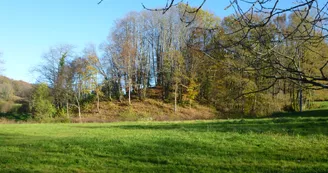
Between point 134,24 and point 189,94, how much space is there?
11856 mm

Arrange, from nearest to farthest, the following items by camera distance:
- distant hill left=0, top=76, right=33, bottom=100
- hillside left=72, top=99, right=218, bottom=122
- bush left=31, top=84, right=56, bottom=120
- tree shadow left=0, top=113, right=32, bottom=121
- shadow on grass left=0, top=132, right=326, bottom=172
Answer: shadow on grass left=0, top=132, right=326, bottom=172 < bush left=31, top=84, right=56, bottom=120 < hillside left=72, top=99, right=218, bottom=122 < tree shadow left=0, top=113, right=32, bottom=121 < distant hill left=0, top=76, right=33, bottom=100

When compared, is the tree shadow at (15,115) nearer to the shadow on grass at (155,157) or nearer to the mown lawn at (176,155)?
the mown lawn at (176,155)

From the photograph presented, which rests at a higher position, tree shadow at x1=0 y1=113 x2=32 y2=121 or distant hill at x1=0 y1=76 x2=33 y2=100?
distant hill at x1=0 y1=76 x2=33 y2=100

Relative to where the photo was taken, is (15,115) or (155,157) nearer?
(155,157)

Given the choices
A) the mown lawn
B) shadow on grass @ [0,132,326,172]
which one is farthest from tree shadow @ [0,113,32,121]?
shadow on grass @ [0,132,326,172]

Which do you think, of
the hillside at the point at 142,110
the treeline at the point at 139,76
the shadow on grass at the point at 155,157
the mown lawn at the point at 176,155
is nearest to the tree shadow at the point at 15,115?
the treeline at the point at 139,76

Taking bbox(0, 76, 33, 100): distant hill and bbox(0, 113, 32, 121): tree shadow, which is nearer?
bbox(0, 113, 32, 121): tree shadow

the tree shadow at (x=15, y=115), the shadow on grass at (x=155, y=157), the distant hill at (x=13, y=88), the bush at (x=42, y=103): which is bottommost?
the tree shadow at (x=15, y=115)

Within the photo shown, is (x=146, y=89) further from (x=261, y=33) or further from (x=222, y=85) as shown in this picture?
(x=261, y=33)

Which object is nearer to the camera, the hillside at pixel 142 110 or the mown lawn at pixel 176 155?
the mown lawn at pixel 176 155

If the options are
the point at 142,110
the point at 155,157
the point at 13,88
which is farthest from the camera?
the point at 13,88

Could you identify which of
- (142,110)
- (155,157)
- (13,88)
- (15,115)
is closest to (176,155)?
(155,157)

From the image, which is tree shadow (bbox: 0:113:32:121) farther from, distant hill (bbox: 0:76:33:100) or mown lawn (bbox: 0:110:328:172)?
mown lawn (bbox: 0:110:328:172)

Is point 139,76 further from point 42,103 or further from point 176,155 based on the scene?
point 176,155
